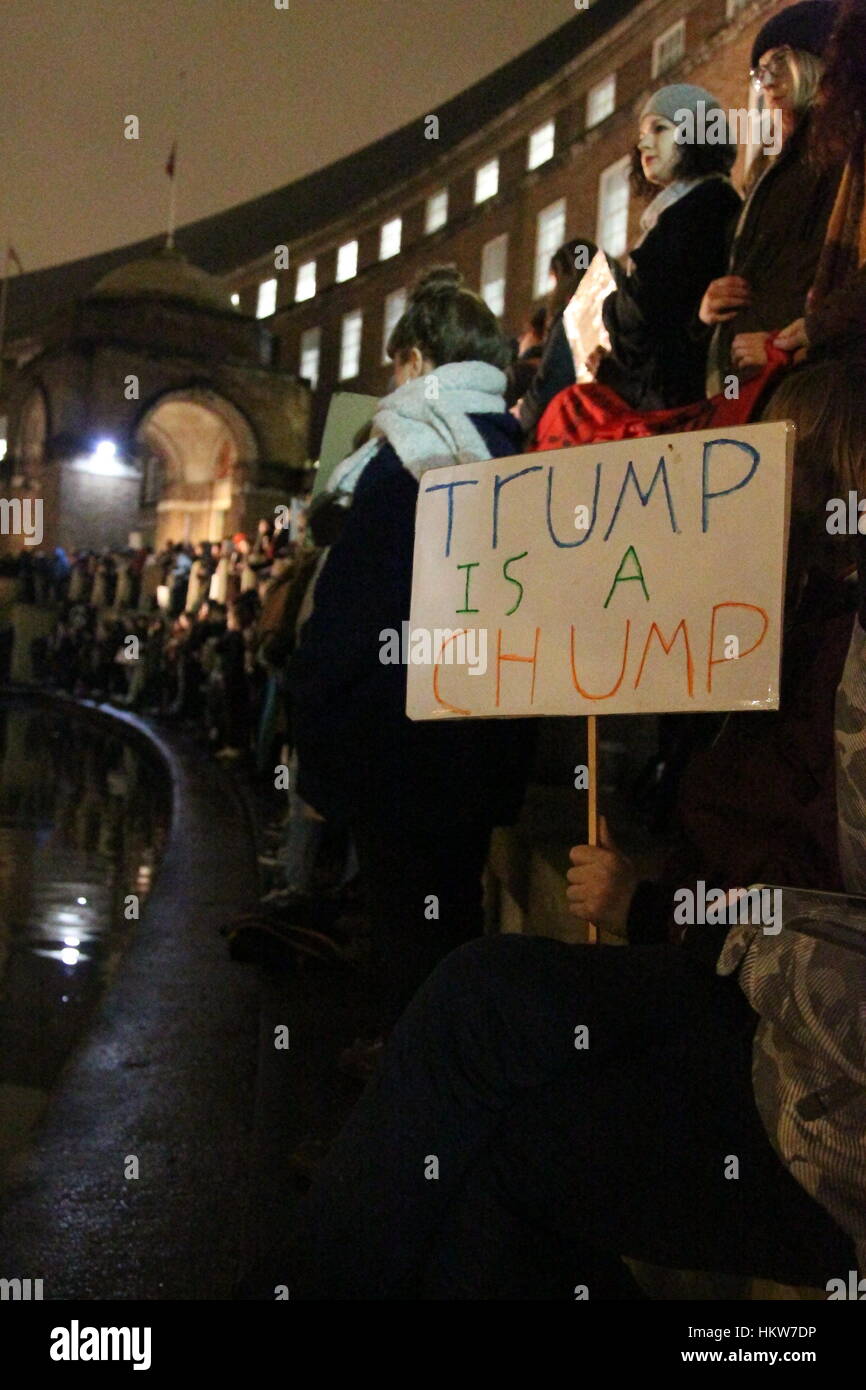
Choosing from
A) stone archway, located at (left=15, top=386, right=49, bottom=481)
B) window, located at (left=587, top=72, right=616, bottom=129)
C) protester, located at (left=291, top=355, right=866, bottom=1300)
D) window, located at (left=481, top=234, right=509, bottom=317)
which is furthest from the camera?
stone archway, located at (left=15, top=386, right=49, bottom=481)

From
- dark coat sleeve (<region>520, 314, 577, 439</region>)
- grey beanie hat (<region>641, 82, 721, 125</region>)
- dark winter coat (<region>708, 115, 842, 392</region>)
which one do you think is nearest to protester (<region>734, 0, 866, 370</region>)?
dark winter coat (<region>708, 115, 842, 392</region>)

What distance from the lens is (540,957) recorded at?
190 centimetres

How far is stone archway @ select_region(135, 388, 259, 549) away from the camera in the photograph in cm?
3719

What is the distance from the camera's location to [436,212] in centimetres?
3944

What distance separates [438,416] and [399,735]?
854mm

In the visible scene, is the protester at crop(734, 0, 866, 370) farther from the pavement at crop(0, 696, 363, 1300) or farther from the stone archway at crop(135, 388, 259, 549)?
the stone archway at crop(135, 388, 259, 549)

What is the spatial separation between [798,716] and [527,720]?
123cm

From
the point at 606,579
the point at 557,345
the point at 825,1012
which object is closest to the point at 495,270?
the point at 557,345

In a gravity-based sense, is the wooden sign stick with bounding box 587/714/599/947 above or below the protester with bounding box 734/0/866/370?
below

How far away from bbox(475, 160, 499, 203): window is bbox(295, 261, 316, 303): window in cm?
1267

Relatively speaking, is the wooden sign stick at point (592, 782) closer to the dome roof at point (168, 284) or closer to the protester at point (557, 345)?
the protester at point (557, 345)

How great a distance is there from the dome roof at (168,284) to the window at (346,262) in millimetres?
5068

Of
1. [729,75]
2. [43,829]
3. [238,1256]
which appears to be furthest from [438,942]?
[729,75]
